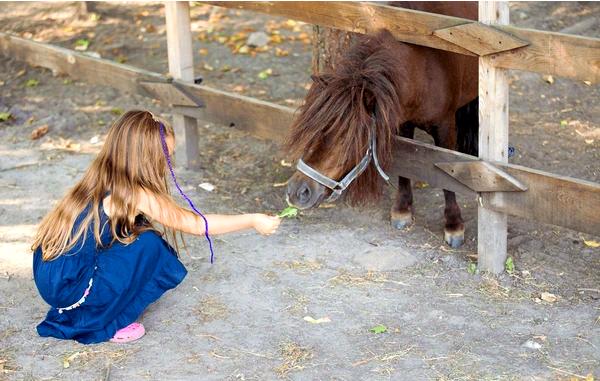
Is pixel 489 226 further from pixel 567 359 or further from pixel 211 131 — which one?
pixel 211 131

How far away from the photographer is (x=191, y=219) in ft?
12.9

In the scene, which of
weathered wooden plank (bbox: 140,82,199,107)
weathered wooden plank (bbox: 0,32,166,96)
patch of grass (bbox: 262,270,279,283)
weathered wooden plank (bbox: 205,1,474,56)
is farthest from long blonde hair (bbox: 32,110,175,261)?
weathered wooden plank (bbox: 0,32,166,96)

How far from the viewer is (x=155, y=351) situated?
393 cm

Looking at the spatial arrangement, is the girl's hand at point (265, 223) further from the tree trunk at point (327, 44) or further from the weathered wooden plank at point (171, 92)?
the tree trunk at point (327, 44)

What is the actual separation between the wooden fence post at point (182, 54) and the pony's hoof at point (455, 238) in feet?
7.10

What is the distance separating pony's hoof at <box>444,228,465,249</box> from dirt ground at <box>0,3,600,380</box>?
0.26ft

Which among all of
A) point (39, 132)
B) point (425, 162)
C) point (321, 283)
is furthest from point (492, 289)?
point (39, 132)

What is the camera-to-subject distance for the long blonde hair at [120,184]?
3.83m

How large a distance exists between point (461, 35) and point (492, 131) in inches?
20.3

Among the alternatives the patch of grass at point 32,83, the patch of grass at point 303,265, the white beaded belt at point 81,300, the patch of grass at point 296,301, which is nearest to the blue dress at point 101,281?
the white beaded belt at point 81,300

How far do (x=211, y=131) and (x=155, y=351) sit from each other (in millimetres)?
3302

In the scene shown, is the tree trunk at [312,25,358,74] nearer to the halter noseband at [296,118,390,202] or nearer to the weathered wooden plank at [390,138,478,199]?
the weathered wooden plank at [390,138,478,199]

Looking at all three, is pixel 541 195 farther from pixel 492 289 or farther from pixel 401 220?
pixel 401 220

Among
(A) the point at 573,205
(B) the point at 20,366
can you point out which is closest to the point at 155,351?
(B) the point at 20,366
